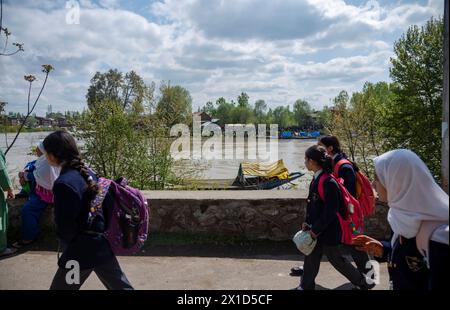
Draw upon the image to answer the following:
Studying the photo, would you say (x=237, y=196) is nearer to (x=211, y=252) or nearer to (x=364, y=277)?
(x=211, y=252)

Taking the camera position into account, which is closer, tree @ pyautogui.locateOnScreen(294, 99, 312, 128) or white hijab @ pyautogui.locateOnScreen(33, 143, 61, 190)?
white hijab @ pyautogui.locateOnScreen(33, 143, 61, 190)

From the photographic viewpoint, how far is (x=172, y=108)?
12188 millimetres

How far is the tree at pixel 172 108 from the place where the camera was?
38.9ft

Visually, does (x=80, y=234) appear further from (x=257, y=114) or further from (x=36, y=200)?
(x=257, y=114)

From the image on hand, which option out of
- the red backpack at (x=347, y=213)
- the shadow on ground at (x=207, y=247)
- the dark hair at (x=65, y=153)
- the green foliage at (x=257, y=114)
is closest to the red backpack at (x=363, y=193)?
the red backpack at (x=347, y=213)

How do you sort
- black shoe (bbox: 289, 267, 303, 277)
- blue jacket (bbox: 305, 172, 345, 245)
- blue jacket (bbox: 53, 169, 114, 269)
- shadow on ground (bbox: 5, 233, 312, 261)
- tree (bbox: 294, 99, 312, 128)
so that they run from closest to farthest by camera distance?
1. blue jacket (bbox: 53, 169, 114, 269)
2. blue jacket (bbox: 305, 172, 345, 245)
3. black shoe (bbox: 289, 267, 303, 277)
4. shadow on ground (bbox: 5, 233, 312, 261)
5. tree (bbox: 294, 99, 312, 128)

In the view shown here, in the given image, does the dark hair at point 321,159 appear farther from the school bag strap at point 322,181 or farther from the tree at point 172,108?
the tree at point 172,108

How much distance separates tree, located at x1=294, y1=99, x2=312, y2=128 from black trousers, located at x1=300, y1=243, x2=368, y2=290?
397 ft

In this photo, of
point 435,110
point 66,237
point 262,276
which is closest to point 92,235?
point 66,237

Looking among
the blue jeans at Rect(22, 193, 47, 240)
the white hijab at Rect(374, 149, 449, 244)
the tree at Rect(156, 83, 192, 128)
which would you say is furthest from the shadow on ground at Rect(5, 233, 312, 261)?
the tree at Rect(156, 83, 192, 128)

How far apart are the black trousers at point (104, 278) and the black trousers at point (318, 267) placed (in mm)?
1828

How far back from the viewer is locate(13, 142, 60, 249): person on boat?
5.22 metres

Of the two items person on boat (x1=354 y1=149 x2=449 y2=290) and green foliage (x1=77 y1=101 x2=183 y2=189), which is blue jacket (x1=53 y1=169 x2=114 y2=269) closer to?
person on boat (x1=354 y1=149 x2=449 y2=290)

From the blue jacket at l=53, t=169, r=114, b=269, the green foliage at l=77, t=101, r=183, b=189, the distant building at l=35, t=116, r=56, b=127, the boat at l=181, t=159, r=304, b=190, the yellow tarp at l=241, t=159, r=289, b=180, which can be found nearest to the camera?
the blue jacket at l=53, t=169, r=114, b=269
